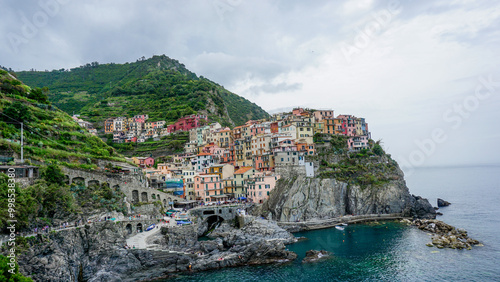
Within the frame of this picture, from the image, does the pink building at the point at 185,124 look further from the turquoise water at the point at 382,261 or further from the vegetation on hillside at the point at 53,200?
the turquoise water at the point at 382,261

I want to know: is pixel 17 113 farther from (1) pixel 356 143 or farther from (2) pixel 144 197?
(1) pixel 356 143

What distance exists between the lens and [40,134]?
52.2 metres

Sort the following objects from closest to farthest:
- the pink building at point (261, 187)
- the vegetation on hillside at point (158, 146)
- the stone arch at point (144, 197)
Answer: the stone arch at point (144, 197)
the pink building at point (261, 187)
the vegetation on hillside at point (158, 146)

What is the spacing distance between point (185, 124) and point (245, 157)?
33808 millimetres

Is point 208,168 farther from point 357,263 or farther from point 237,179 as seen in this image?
point 357,263

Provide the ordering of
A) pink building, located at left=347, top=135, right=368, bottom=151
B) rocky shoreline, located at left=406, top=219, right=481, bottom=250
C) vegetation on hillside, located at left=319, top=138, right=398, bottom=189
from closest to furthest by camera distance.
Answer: rocky shoreline, located at left=406, top=219, right=481, bottom=250
vegetation on hillside, located at left=319, top=138, right=398, bottom=189
pink building, located at left=347, top=135, right=368, bottom=151

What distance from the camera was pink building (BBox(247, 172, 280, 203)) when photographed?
65.4m

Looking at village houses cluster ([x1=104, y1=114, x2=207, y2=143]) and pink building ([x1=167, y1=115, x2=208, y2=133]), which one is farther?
village houses cluster ([x1=104, y1=114, x2=207, y2=143])

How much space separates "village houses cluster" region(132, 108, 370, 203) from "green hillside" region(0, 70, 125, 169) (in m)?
16.7

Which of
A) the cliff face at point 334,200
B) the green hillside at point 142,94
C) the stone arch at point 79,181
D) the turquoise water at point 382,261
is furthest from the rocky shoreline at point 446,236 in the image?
the green hillside at point 142,94

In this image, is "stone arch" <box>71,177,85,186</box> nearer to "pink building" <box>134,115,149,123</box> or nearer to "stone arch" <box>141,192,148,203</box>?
"stone arch" <box>141,192,148,203</box>

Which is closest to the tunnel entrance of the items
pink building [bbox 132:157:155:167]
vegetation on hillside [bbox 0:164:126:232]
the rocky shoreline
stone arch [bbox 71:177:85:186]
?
vegetation on hillside [bbox 0:164:126:232]

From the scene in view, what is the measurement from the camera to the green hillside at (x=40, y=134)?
147 feet

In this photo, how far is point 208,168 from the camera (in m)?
74.9
